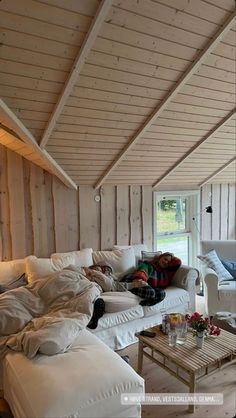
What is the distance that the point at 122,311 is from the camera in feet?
9.44

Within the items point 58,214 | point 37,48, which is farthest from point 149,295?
point 37,48

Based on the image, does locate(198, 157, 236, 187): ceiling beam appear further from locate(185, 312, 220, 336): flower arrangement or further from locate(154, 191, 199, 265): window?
locate(185, 312, 220, 336): flower arrangement

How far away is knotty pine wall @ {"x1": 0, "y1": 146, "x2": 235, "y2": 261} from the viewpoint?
3273mm

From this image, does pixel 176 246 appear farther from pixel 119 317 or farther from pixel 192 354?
pixel 192 354

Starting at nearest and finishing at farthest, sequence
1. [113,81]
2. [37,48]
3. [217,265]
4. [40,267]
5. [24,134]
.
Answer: [37,48] < [113,81] < [24,134] < [40,267] < [217,265]

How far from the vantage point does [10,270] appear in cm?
302

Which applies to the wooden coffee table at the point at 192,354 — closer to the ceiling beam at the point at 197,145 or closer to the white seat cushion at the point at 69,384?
the white seat cushion at the point at 69,384

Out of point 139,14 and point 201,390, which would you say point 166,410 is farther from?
point 139,14

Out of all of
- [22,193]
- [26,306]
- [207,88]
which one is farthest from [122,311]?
[207,88]

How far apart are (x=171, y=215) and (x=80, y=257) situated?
2.00 meters

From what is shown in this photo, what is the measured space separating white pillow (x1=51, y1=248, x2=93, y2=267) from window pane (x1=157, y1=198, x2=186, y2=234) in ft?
5.11

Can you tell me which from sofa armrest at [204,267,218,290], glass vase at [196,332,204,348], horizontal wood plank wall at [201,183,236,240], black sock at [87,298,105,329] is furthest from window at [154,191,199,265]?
glass vase at [196,332,204,348]

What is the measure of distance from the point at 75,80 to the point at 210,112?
5.24 feet

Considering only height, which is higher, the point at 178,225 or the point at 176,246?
the point at 178,225
